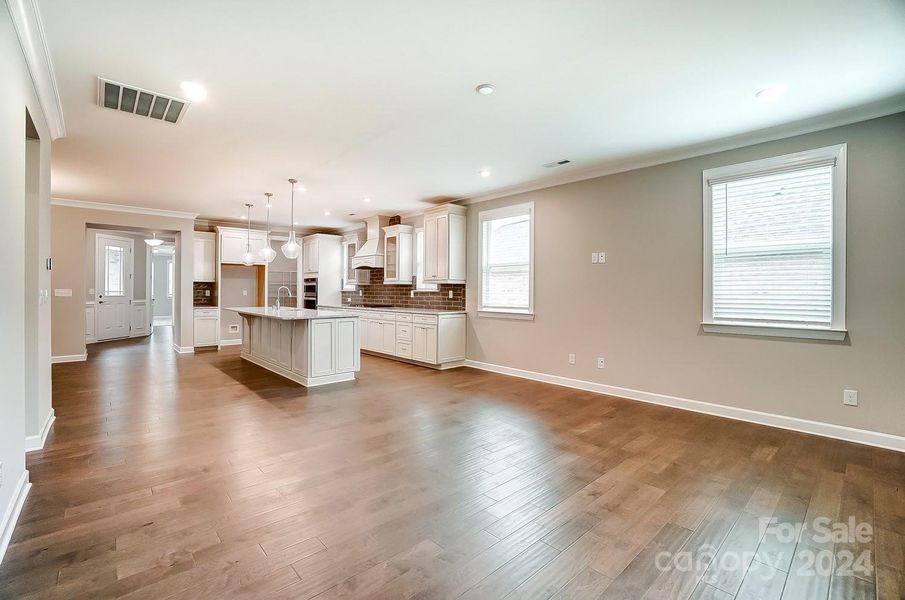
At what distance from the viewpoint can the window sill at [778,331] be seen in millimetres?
3324

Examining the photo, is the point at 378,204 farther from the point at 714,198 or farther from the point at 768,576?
the point at 768,576

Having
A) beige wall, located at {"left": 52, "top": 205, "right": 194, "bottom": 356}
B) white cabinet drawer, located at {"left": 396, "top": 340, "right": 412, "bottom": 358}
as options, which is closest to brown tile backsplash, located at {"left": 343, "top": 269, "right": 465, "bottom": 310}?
white cabinet drawer, located at {"left": 396, "top": 340, "right": 412, "bottom": 358}

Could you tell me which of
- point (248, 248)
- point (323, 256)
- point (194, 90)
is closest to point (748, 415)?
point (194, 90)

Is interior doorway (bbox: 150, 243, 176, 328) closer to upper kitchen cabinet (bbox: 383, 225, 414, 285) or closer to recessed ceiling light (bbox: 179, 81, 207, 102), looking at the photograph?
upper kitchen cabinet (bbox: 383, 225, 414, 285)

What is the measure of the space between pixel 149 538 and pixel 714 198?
4969 mm

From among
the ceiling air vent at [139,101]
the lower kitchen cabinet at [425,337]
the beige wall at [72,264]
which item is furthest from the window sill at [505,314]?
the beige wall at [72,264]

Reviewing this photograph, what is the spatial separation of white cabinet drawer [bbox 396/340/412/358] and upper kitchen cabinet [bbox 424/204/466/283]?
1.12 metres

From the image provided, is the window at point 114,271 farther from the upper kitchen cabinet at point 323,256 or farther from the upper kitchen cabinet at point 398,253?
the upper kitchen cabinet at point 398,253

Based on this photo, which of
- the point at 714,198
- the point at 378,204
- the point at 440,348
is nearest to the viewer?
the point at 714,198

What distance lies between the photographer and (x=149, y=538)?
191 centimetres

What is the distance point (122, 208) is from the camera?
267 inches

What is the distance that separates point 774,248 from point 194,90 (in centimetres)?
492

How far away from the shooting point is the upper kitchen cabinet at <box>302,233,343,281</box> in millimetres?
8742

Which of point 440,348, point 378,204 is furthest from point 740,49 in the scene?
point 378,204
